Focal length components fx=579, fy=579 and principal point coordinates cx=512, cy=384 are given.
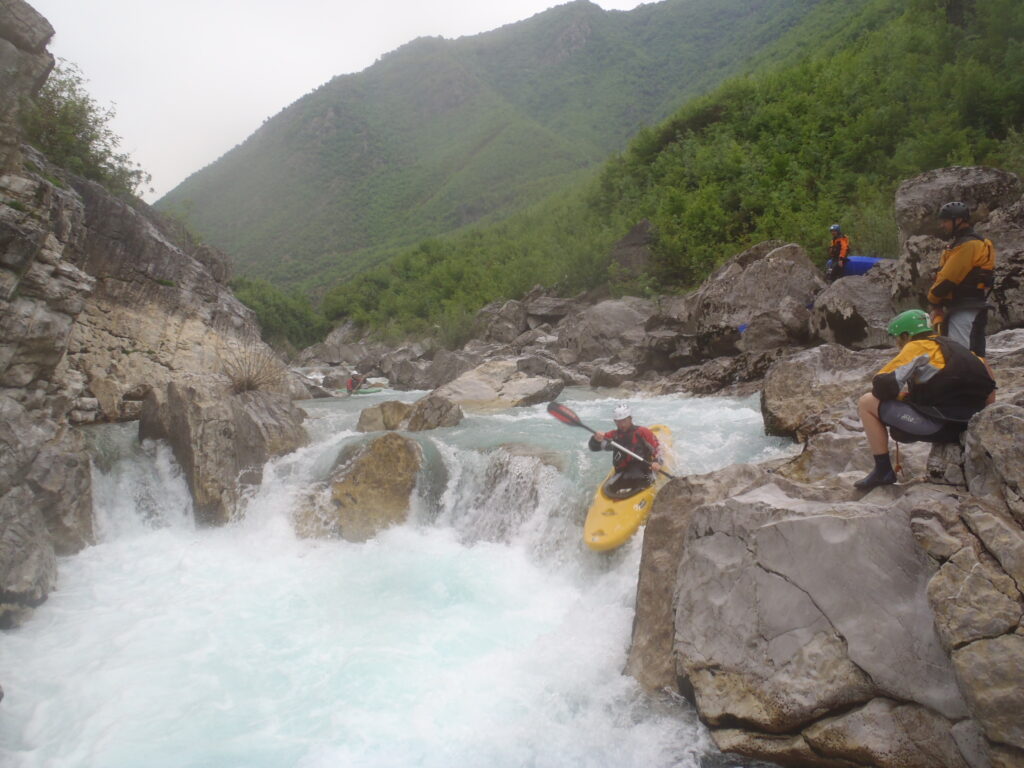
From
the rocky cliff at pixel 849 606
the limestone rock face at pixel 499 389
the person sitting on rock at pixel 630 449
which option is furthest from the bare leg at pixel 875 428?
the limestone rock face at pixel 499 389

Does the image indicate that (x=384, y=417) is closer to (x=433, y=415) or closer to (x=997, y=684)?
(x=433, y=415)

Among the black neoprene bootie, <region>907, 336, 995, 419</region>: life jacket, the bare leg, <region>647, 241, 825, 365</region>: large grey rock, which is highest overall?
<region>907, 336, 995, 419</region>: life jacket

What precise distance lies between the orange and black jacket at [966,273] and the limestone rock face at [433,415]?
7.82 metres

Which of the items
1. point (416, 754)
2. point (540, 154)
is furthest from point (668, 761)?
point (540, 154)

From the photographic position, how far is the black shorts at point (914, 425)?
10.4 ft

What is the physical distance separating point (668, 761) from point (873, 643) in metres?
1.35

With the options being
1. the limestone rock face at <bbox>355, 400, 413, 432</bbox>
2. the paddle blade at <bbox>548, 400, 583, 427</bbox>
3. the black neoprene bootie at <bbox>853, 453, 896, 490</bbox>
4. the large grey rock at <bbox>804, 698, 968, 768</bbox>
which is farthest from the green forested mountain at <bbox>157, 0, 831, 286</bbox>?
the large grey rock at <bbox>804, 698, 968, 768</bbox>

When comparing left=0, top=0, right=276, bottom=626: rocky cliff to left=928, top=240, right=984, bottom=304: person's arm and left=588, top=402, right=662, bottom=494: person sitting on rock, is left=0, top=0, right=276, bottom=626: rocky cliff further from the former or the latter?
left=928, top=240, right=984, bottom=304: person's arm

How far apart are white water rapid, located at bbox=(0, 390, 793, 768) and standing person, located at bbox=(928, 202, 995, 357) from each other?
2902 mm

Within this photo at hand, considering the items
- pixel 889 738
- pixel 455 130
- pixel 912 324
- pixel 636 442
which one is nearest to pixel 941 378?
pixel 912 324

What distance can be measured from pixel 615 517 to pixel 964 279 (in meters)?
3.55

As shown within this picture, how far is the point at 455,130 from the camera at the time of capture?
7762 cm

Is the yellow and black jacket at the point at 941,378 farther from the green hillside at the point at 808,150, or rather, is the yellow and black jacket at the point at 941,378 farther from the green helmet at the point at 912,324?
the green hillside at the point at 808,150

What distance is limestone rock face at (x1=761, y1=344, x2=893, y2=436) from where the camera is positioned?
7.18m
